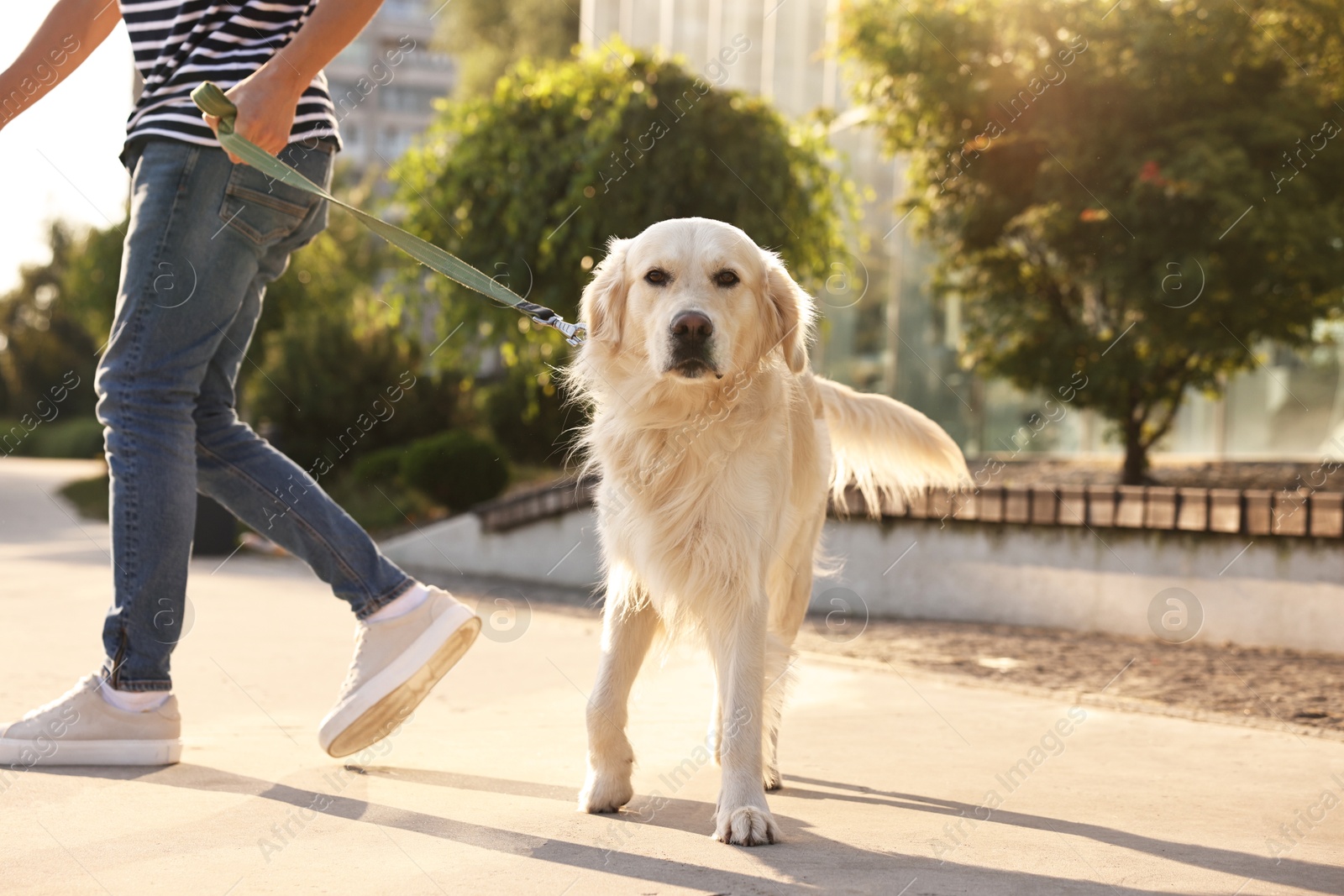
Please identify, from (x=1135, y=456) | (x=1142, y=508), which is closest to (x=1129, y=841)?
(x=1142, y=508)

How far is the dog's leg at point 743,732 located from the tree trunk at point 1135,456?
18.5ft

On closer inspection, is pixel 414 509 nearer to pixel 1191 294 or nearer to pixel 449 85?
pixel 1191 294

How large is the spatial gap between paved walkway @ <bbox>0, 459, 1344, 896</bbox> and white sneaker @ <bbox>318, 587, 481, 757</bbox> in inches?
4.5

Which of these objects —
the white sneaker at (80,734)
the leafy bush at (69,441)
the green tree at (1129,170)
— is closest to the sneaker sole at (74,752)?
the white sneaker at (80,734)

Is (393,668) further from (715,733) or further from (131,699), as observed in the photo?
(715,733)

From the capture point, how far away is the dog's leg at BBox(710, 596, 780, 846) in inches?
91.0

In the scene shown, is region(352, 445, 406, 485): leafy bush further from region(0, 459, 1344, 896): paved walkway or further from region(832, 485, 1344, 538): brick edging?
region(0, 459, 1344, 896): paved walkway

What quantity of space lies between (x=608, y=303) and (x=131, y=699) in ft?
4.58

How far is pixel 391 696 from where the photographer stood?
275 centimetres

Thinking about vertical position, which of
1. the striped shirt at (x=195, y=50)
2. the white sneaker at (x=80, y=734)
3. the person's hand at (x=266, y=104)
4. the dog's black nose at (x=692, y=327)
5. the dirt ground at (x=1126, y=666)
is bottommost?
the dirt ground at (x=1126, y=666)

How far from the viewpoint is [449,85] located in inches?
2494

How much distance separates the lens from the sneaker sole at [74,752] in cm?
267

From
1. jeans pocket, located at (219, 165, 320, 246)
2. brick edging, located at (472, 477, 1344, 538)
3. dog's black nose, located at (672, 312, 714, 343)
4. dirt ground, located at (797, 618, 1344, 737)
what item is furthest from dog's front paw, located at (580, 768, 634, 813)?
brick edging, located at (472, 477, 1344, 538)

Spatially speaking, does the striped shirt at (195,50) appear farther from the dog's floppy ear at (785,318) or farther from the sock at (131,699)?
the sock at (131,699)
